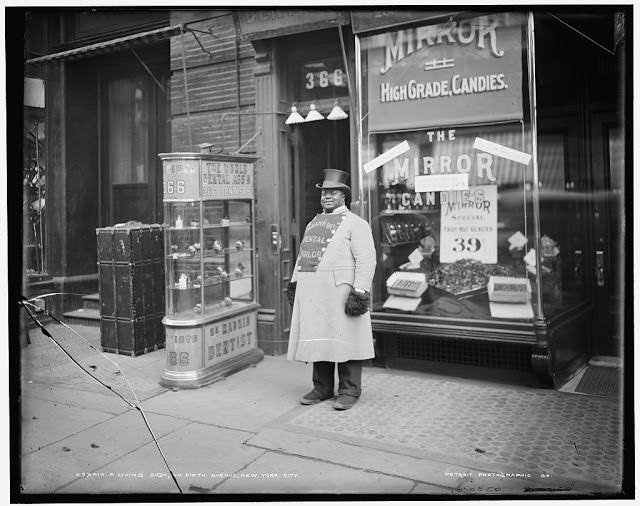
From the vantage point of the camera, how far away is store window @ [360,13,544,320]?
5.97 meters

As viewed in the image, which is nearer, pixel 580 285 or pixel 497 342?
pixel 497 342

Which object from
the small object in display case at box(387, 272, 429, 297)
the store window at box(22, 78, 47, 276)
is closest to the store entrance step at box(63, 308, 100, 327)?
the store window at box(22, 78, 47, 276)

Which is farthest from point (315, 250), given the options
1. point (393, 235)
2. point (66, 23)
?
point (66, 23)

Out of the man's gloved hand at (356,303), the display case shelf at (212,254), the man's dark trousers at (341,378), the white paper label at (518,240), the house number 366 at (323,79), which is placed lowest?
the man's dark trousers at (341,378)

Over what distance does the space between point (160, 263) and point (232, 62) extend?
2519 millimetres

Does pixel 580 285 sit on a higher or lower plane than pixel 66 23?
lower

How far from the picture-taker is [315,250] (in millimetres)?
5512

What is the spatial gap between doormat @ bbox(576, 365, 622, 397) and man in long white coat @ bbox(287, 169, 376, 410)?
2123 mm

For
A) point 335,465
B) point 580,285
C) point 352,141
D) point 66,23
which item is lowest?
point 335,465

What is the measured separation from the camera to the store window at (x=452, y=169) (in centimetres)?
597

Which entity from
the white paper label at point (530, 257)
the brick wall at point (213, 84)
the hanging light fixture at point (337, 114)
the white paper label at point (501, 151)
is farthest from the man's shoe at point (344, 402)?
the brick wall at point (213, 84)

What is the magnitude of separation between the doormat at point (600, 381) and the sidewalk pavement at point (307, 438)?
24 centimetres

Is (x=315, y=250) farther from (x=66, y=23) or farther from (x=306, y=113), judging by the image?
(x=66, y=23)

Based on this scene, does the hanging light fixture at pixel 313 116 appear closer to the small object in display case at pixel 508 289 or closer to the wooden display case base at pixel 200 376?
the small object in display case at pixel 508 289
